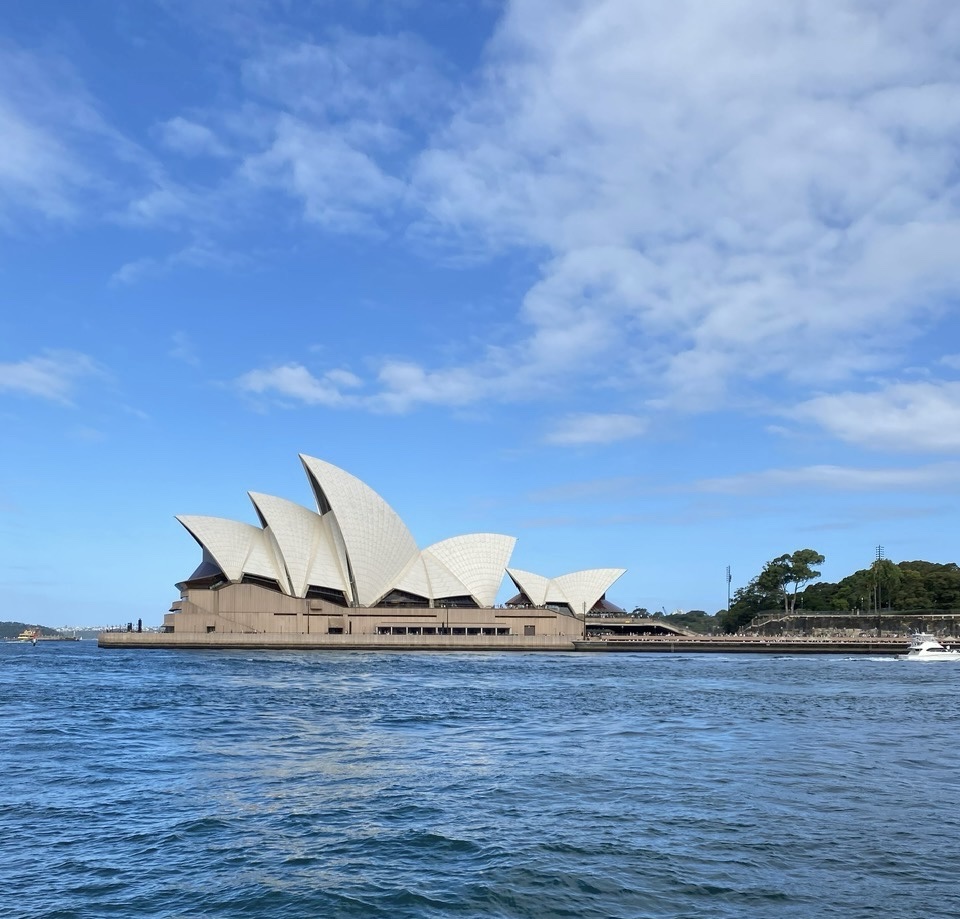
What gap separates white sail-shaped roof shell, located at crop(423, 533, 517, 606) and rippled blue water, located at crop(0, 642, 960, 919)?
174 feet

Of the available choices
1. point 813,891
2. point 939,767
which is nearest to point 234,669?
point 939,767

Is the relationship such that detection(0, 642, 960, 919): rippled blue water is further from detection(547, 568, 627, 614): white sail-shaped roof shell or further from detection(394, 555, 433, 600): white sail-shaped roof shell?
detection(547, 568, 627, 614): white sail-shaped roof shell

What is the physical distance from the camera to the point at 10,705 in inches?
1156

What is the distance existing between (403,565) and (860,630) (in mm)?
48904

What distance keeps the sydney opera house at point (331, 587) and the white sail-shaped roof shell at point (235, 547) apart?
9 centimetres

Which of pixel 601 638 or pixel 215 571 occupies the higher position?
pixel 215 571

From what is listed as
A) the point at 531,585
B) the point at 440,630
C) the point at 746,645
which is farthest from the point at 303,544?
the point at 746,645

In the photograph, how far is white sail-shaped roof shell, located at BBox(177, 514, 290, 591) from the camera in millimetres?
74312

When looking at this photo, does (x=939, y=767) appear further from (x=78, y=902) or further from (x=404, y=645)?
(x=404, y=645)

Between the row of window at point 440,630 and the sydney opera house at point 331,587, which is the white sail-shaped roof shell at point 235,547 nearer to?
the sydney opera house at point 331,587

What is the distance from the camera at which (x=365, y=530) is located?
76.3 meters

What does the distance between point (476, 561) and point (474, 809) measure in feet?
230

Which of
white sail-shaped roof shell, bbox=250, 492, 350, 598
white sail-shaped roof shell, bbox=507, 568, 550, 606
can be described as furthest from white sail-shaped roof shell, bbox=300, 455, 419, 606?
white sail-shaped roof shell, bbox=507, 568, 550, 606

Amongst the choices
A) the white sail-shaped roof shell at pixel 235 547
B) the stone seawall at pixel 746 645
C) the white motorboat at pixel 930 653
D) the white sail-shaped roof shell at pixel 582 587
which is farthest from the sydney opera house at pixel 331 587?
the white motorboat at pixel 930 653
